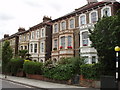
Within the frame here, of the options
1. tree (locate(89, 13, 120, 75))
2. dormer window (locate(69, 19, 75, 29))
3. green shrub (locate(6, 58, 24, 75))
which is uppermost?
dormer window (locate(69, 19, 75, 29))

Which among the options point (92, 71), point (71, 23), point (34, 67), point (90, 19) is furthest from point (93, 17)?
point (34, 67)

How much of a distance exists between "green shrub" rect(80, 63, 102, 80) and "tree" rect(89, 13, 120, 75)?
1.95 ft

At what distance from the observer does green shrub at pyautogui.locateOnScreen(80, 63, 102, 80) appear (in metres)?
11.8

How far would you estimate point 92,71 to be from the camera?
12.4m

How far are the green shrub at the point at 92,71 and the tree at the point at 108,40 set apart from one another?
594 mm

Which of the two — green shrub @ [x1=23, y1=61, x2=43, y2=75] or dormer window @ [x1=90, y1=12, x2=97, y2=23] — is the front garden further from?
dormer window @ [x1=90, y1=12, x2=97, y2=23]

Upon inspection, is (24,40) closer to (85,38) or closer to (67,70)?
(85,38)

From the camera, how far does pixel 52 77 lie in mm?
16188

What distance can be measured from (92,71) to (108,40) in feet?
10.6

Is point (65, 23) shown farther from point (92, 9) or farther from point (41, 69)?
point (41, 69)

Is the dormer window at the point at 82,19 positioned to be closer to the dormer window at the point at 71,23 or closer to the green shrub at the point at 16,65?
the dormer window at the point at 71,23

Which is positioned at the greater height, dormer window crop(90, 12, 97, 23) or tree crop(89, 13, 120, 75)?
dormer window crop(90, 12, 97, 23)

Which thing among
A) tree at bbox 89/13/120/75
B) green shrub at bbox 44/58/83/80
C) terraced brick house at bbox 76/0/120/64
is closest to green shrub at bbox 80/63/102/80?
tree at bbox 89/13/120/75

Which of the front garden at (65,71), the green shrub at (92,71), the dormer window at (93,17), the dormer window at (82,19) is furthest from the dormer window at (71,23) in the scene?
the green shrub at (92,71)
